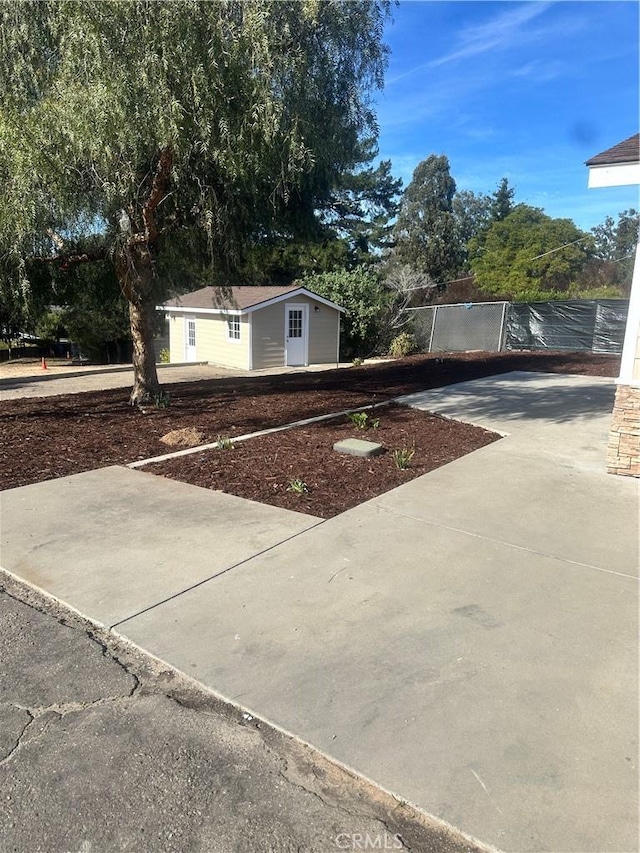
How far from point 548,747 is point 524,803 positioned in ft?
1.08

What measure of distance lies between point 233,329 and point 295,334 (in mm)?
2224

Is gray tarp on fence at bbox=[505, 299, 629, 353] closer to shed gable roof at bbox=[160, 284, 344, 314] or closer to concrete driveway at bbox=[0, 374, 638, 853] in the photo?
shed gable roof at bbox=[160, 284, 344, 314]

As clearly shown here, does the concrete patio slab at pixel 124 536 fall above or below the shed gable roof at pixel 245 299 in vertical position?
below

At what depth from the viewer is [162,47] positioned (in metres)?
5.96

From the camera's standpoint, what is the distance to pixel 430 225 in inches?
1943

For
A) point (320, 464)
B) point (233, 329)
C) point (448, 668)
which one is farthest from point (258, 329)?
point (448, 668)

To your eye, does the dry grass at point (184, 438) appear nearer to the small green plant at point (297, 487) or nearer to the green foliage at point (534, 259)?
the small green plant at point (297, 487)

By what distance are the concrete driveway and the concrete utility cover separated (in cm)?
109

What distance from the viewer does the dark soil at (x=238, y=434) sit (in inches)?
233

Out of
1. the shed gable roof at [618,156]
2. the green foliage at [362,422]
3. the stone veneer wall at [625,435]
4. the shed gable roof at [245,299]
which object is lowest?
the green foliage at [362,422]

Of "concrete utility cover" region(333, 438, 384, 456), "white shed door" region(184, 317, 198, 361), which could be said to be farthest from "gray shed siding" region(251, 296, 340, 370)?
"concrete utility cover" region(333, 438, 384, 456)

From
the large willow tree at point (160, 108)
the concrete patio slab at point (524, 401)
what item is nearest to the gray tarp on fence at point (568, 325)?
the concrete patio slab at point (524, 401)

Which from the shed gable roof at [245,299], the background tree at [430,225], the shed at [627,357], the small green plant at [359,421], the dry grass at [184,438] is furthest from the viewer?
the background tree at [430,225]

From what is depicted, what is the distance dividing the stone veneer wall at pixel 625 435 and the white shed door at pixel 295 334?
1526 centimetres
